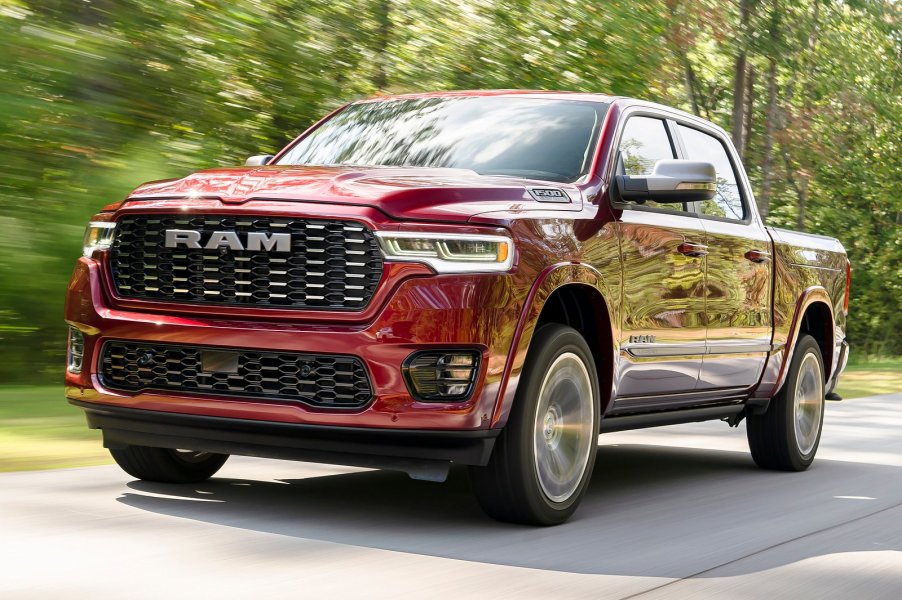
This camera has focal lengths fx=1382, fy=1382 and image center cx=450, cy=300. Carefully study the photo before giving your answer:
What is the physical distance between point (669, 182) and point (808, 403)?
3201mm

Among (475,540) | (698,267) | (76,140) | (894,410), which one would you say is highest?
(698,267)

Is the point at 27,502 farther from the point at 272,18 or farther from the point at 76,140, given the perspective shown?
the point at 272,18

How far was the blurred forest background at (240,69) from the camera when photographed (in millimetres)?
11203

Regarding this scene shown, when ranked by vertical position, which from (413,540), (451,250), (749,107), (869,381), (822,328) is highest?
(451,250)

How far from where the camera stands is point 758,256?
7.96m

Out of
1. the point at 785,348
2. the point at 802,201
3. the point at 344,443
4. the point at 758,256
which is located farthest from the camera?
the point at 802,201

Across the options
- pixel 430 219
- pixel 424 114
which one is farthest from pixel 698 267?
pixel 430 219

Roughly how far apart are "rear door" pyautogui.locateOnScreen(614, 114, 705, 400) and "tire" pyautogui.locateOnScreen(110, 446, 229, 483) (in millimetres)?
1996

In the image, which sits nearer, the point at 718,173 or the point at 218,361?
the point at 218,361

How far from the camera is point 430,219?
5.23m

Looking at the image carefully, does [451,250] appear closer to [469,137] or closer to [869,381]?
[469,137]

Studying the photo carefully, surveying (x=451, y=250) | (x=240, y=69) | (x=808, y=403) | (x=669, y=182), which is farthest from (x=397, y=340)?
(x=240, y=69)

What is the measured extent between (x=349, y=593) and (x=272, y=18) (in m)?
10.6

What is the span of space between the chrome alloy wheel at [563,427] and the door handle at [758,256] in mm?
2180
